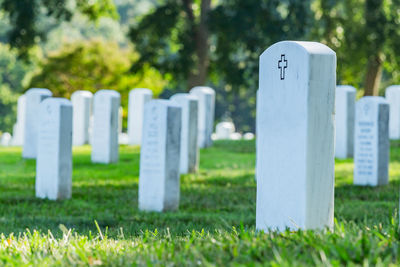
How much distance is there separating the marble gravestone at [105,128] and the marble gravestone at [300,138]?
10.0m

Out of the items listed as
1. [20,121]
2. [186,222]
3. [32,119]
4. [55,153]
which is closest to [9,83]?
[20,121]

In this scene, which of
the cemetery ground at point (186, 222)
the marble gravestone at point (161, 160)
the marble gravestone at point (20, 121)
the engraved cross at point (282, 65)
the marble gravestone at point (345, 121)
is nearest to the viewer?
the cemetery ground at point (186, 222)

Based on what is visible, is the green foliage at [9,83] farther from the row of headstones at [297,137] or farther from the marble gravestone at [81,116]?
the row of headstones at [297,137]

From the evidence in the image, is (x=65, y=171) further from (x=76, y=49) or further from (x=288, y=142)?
(x=76, y=49)

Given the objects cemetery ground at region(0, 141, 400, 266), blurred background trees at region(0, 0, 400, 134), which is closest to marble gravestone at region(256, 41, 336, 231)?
cemetery ground at region(0, 141, 400, 266)

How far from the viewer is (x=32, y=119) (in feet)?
51.4

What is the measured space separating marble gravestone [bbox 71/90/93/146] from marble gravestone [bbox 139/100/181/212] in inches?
395

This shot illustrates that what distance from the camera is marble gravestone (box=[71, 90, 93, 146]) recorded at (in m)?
19.2

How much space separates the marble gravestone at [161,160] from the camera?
9.28 m

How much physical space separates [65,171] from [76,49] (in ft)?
83.2

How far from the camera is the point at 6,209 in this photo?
9.27 meters

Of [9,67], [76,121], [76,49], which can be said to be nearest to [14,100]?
[9,67]

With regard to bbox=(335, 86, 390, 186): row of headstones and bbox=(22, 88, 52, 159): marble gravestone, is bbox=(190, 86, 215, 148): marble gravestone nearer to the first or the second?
bbox=(22, 88, 52, 159): marble gravestone

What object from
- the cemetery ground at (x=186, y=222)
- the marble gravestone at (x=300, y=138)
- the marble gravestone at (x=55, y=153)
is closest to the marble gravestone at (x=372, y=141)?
the cemetery ground at (x=186, y=222)
